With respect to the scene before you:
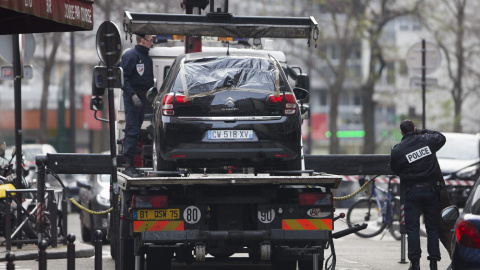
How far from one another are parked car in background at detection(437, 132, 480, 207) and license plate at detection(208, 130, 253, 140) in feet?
38.0

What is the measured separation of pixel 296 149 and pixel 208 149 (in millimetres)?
1001

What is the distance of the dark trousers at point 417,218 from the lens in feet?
45.6

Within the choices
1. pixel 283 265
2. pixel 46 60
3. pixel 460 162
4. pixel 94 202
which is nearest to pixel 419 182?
pixel 283 265

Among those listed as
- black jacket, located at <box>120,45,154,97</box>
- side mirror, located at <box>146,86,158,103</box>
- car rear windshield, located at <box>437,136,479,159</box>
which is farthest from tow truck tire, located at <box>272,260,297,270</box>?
car rear windshield, located at <box>437,136,479,159</box>

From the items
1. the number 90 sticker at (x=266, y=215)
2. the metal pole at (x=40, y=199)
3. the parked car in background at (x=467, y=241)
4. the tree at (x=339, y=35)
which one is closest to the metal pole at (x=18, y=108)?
the metal pole at (x=40, y=199)

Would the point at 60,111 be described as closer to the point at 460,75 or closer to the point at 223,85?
the point at 460,75

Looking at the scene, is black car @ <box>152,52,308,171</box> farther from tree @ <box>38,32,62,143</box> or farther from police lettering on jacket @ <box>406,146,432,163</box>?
tree @ <box>38,32,62,143</box>

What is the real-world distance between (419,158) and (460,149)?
42.0ft

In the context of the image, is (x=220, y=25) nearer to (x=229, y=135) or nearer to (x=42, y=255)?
(x=229, y=135)

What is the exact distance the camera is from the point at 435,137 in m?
14.0

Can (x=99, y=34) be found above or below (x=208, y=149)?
above

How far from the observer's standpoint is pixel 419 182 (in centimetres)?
1399

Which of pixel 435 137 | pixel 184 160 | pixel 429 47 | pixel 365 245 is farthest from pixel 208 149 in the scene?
pixel 429 47

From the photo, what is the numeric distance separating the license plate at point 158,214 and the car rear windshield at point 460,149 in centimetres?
1485
